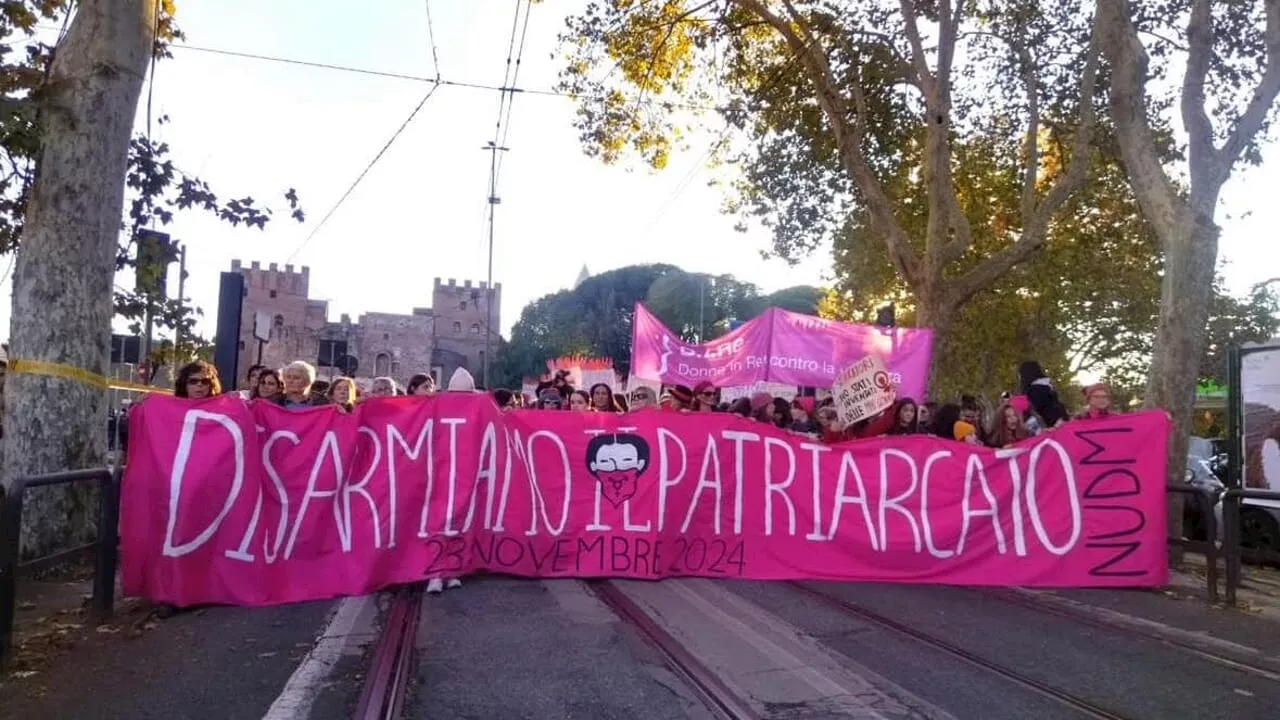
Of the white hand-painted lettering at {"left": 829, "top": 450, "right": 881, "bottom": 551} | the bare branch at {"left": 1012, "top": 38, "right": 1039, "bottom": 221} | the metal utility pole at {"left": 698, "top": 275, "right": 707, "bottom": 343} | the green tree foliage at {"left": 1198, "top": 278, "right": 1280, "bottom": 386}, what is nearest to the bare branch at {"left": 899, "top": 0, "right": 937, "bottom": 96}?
the bare branch at {"left": 1012, "top": 38, "right": 1039, "bottom": 221}

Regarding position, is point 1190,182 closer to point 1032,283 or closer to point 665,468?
point 665,468

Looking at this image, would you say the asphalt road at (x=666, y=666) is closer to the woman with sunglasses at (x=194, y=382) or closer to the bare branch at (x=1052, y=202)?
the woman with sunglasses at (x=194, y=382)

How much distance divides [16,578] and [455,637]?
2.32 metres

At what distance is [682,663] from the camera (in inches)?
230

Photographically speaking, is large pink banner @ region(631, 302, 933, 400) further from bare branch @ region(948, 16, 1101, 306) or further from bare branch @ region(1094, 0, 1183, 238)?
bare branch @ region(1094, 0, 1183, 238)

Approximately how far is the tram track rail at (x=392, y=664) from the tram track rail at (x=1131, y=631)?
444 centimetres

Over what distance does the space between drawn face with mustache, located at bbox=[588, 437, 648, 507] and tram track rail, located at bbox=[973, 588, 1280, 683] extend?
288cm

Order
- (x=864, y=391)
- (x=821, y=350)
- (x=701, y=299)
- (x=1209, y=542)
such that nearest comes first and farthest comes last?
1. (x=1209, y=542)
2. (x=864, y=391)
3. (x=821, y=350)
4. (x=701, y=299)

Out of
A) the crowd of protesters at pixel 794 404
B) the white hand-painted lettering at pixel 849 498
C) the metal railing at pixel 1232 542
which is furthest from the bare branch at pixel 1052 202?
the white hand-painted lettering at pixel 849 498

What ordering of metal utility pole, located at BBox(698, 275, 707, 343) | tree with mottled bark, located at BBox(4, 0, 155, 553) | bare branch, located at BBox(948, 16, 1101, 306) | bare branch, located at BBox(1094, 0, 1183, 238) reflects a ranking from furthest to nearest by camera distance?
metal utility pole, located at BBox(698, 275, 707, 343) → bare branch, located at BBox(948, 16, 1101, 306) → bare branch, located at BBox(1094, 0, 1183, 238) → tree with mottled bark, located at BBox(4, 0, 155, 553)

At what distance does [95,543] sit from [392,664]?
2.42 m

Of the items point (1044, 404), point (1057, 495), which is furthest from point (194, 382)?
point (1044, 404)

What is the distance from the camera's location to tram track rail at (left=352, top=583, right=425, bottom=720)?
487cm

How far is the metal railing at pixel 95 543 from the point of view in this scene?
17.8ft
